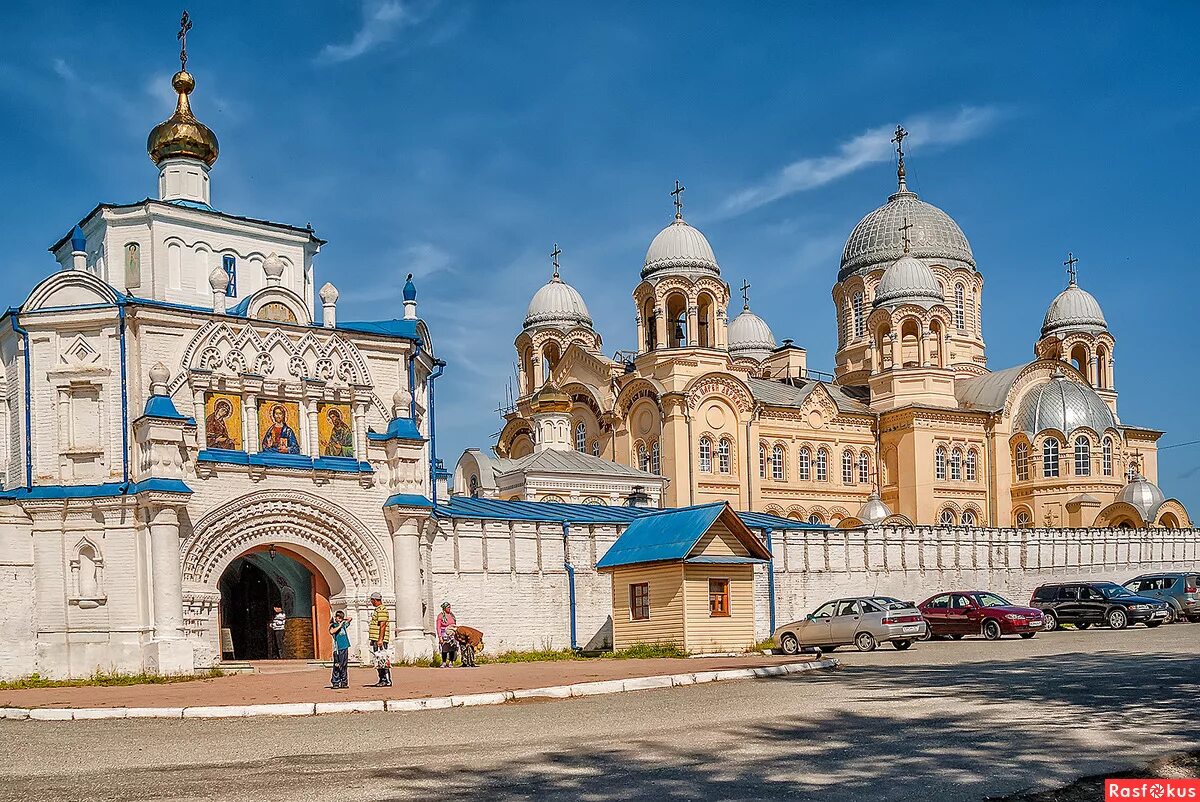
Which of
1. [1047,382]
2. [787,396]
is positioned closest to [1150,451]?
[1047,382]

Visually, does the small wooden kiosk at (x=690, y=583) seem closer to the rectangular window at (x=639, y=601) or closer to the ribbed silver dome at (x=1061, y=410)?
the rectangular window at (x=639, y=601)

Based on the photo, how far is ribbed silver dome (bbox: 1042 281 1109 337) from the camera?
6881 cm

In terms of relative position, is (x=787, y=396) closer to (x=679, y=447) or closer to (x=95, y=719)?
(x=679, y=447)

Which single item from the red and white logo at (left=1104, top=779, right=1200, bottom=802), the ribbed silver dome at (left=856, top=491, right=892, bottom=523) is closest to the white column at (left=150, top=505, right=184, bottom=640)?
the red and white logo at (left=1104, top=779, right=1200, bottom=802)

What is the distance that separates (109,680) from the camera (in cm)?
2314

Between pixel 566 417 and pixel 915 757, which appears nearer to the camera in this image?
pixel 915 757

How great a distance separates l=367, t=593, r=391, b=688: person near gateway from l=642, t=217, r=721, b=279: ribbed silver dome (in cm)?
3046

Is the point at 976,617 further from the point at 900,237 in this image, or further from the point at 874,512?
the point at 900,237

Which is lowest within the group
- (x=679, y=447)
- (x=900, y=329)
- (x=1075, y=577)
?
(x=1075, y=577)

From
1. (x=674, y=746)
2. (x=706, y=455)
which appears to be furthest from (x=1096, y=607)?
(x=674, y=746)

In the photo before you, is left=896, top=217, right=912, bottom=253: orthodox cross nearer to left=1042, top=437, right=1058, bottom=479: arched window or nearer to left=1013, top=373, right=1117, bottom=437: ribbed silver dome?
left=1013, top=373, right=1117, bottom=437: ribbed silver dome

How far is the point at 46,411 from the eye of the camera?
2489cm

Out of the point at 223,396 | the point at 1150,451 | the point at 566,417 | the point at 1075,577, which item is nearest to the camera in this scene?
the point at 223,396

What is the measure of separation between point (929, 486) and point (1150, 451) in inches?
567
